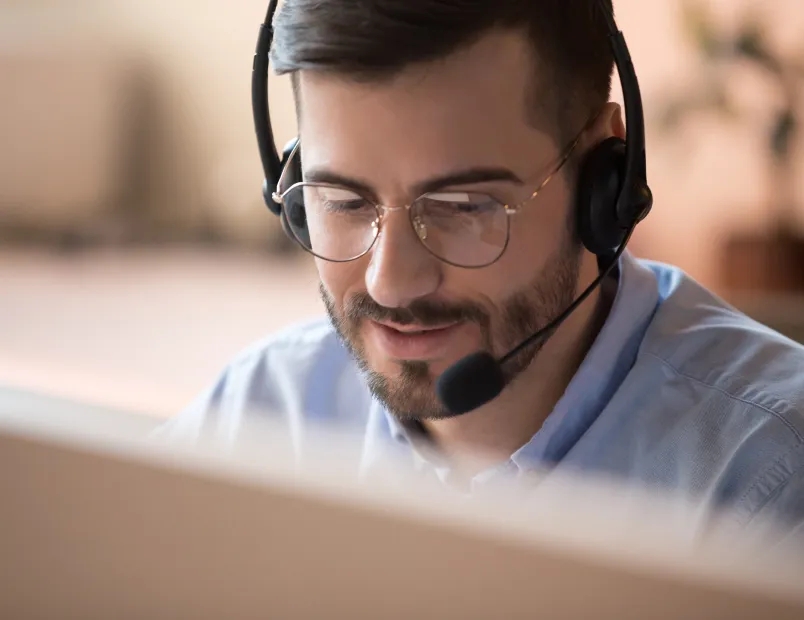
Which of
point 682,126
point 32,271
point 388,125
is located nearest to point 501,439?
point 388,125

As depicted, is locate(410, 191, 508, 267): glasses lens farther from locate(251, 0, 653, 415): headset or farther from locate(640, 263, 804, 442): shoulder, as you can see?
locate(640, 263, 804, 442): shoulder

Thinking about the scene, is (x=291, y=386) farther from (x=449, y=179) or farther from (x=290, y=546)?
(x=290, y=546)

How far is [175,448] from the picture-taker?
0.27 m

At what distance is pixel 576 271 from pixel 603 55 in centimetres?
24

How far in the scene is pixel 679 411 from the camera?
1009 mm

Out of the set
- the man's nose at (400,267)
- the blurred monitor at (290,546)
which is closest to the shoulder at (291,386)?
the man's nose at (400,267)

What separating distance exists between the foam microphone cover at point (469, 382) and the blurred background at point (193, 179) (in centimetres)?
150

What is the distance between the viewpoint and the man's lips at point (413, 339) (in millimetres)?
1019

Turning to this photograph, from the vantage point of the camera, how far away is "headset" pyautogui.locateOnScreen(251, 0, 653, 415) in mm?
961

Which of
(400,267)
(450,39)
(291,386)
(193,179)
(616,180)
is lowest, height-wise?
(193,179)

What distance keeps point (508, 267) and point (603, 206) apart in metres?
0.11

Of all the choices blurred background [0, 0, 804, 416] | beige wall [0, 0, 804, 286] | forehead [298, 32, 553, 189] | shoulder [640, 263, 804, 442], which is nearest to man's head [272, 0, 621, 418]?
forehead [298, 32, 553, 189]

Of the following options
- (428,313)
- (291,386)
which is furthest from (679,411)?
(291,386)

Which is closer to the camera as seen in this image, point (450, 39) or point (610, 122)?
point (450, 39)
